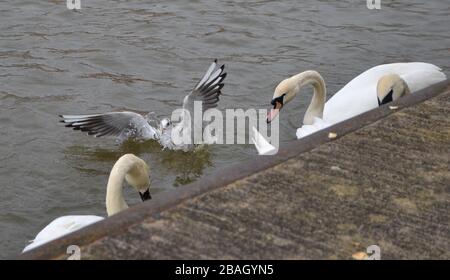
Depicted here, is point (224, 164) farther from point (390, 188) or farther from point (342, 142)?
point (390, 188)

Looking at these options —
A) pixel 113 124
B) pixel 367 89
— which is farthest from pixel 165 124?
pixel 367 89

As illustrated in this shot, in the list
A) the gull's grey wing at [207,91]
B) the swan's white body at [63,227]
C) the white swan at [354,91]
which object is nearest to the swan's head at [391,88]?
the white swan at [354,91]

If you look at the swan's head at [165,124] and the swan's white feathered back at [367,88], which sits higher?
the swan's white feathered back at [367,88]

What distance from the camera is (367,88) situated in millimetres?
7516

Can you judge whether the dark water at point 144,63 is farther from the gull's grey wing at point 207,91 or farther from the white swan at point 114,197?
the white swan at point 114,197

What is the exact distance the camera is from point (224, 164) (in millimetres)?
6949

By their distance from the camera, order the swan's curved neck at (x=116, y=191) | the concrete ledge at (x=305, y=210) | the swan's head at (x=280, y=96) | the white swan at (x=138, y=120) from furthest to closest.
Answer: the swan's head at (x=280, y=96)
the white swan at (x=138, y=120)
the swan's curved neck at (x=116, y=191)
the concrete ledge at (x=305, y=210)

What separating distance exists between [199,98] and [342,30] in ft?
11.6

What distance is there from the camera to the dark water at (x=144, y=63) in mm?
6656

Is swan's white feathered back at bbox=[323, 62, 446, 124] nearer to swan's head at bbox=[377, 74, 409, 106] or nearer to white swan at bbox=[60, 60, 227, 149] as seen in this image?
swan's head at bbox=[377, 74, 409, 106]

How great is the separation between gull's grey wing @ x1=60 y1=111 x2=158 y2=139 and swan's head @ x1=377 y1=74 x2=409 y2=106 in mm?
1782

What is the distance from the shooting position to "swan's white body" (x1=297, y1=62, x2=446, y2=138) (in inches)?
285

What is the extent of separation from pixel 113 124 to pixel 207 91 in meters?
0.77

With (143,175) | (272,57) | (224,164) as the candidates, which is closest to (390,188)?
(143,175)
